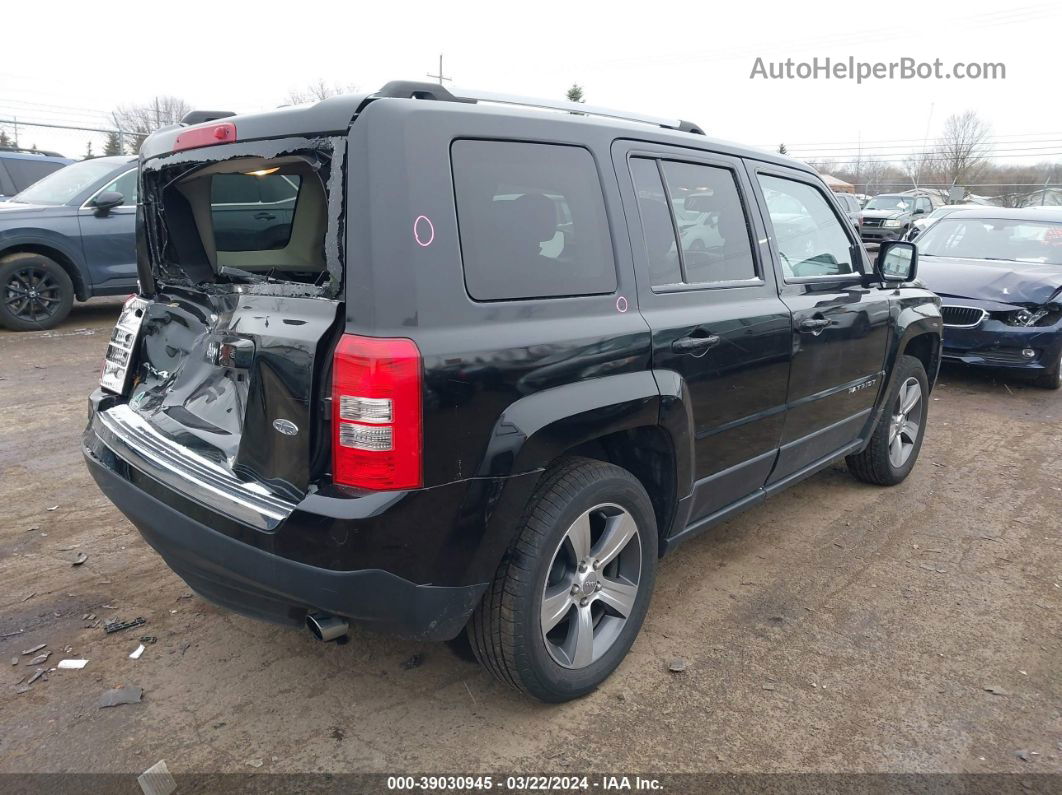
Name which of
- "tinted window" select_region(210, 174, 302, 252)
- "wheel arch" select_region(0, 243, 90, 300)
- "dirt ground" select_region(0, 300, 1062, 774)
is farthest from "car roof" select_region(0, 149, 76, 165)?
"tinted window" select_region(210, 174, 302, 252)

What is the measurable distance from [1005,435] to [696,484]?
4.39 m

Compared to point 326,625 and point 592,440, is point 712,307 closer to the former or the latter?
→ point 592,440

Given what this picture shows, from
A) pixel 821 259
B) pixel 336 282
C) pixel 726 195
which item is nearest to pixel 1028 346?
pixel 821 259

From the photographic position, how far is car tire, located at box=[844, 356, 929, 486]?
15.3ft

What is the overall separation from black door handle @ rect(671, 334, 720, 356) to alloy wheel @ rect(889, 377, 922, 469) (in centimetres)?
228

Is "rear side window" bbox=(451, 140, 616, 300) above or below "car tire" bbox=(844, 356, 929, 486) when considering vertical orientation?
above

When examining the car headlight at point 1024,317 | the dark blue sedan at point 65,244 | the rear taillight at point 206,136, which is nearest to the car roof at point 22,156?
the dark blue sedan at point 65,244

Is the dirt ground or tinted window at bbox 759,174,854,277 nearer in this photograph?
the dirt ground

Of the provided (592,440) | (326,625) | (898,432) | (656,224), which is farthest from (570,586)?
(898,432)

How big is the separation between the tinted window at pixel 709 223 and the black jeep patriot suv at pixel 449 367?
1 cm

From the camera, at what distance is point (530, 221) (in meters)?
2.45

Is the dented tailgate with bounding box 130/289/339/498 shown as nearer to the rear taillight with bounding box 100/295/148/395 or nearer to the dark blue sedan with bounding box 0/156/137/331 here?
the rear taillight with bounding box 100/295/148/395

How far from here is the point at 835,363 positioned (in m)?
3.86

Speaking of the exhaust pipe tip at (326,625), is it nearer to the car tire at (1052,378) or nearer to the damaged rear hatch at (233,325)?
the damaged rear hatch at (233,325)
